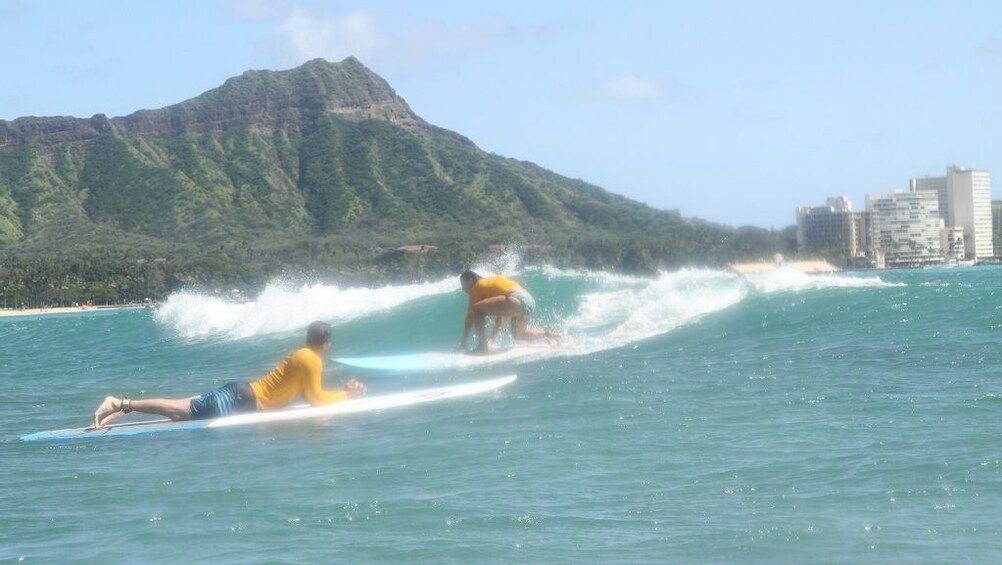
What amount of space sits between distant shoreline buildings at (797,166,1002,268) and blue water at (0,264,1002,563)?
22317 millimetres

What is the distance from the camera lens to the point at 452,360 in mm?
15586

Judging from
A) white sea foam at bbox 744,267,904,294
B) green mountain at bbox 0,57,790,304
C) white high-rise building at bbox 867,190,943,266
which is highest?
green mountain at bbox 0,57,790,304

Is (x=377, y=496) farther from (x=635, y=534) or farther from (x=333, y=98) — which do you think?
(x=333, y=98)

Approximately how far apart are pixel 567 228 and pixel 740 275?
115 ft

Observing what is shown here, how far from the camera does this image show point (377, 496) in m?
7.93

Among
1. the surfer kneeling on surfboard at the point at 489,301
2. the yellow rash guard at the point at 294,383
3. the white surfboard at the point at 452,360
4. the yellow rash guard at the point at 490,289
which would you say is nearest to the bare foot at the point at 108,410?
the yellow rash guard at the point at 294,383

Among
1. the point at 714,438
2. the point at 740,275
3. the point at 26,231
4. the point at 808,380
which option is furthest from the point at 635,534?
the point at 26,231

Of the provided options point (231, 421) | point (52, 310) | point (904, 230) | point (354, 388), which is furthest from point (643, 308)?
point (52, 310)

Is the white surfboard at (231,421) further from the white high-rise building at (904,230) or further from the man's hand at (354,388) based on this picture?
the white high-rise building at (904,230)

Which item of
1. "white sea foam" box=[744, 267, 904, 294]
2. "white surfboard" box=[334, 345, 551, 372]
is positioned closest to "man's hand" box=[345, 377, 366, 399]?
"white surfboard" box=[334, 345, 551, 372]

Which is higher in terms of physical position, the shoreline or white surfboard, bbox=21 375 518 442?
the shoreline

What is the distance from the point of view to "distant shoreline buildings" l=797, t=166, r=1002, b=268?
143ft

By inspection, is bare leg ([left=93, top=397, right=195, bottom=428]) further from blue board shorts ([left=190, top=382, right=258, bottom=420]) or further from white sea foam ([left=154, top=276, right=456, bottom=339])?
white sea foam ([left=154, top=276, right=456, bottom=339])

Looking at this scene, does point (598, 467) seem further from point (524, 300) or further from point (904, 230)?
point (904, 230)
